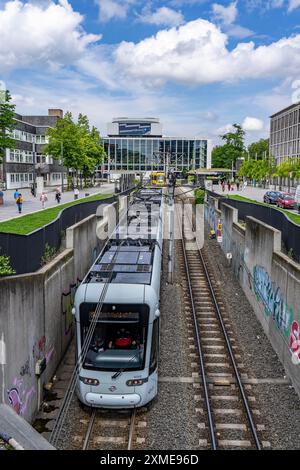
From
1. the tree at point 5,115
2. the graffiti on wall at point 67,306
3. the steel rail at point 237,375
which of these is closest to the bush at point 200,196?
the tree at point 5,115

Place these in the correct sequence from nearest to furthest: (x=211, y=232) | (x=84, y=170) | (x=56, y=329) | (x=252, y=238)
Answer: (x=56, y=329)
(x=252, y=238)
(x=211, y=232)
(x=84, y=170)

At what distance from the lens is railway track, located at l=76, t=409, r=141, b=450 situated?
1084 cm

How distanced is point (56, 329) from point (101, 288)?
4208 millimetres

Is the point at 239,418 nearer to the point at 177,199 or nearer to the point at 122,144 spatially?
the point at 177,199

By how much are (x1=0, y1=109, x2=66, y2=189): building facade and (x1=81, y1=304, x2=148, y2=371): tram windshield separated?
46110 mm

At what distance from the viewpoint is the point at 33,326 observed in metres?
12.6

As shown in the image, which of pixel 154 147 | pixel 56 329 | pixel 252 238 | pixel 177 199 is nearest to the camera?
pixel 56 329

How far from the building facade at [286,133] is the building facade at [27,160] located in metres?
47.1

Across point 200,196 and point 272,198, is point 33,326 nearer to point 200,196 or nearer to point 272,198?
point 272,198

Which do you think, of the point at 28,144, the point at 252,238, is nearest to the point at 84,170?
the point at 28,144

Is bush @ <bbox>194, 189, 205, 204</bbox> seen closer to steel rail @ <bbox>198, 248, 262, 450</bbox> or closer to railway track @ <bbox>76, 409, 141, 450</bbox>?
steel rail @ <bbox>198, 248, 262, 450</bbox>

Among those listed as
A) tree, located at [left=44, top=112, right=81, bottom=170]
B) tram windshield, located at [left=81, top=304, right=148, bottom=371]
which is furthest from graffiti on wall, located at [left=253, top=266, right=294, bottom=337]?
tree, located at [left=44, top=112, right=81, bottom=170]

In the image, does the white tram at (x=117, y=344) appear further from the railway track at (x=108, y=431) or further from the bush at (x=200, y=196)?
the bush at (x=200, y=196)

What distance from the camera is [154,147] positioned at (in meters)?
132
